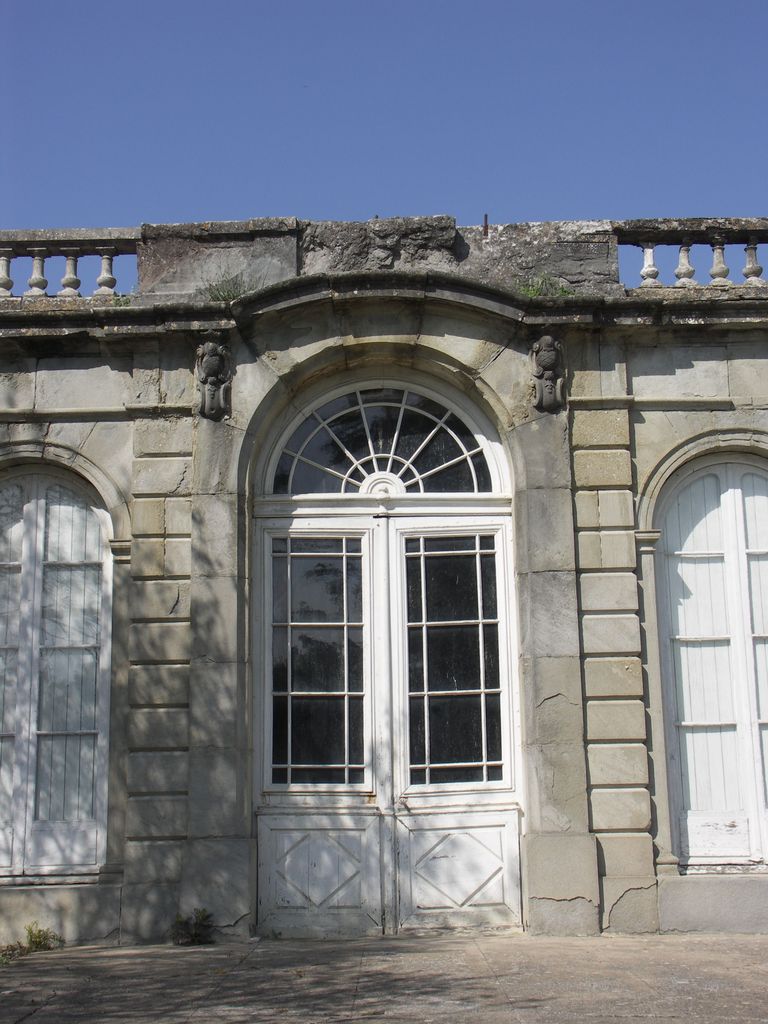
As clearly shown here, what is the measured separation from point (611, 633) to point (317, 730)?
2.20 metres

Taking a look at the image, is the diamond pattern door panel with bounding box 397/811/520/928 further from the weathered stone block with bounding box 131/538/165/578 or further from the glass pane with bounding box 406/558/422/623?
the weathered stone block with bounding box 131/538/165/578

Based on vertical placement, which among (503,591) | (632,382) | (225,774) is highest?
(632,382)

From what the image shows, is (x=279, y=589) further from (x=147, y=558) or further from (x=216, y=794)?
(x=216, y=794)

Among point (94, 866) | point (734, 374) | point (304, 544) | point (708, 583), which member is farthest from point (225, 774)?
point (734, 374)

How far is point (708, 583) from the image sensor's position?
317 inches

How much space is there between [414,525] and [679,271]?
9.48 feet

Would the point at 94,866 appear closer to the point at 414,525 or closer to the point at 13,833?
the point at 13,833

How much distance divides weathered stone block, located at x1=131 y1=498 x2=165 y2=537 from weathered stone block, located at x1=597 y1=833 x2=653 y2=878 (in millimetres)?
3767

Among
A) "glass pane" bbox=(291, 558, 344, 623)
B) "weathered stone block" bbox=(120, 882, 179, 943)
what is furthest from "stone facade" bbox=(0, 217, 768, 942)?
"glass pane" bbox=(291, 558, 344, 623)

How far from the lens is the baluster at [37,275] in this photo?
8.51m

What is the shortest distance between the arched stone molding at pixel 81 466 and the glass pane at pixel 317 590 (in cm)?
129

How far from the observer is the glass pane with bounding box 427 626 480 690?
787 cm

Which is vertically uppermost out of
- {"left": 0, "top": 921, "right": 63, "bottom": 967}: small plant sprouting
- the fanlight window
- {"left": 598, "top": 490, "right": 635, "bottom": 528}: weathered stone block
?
the fanlight window

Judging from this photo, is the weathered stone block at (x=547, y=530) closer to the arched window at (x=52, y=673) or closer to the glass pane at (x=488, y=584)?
the glass pane at (x=488, y=584)
